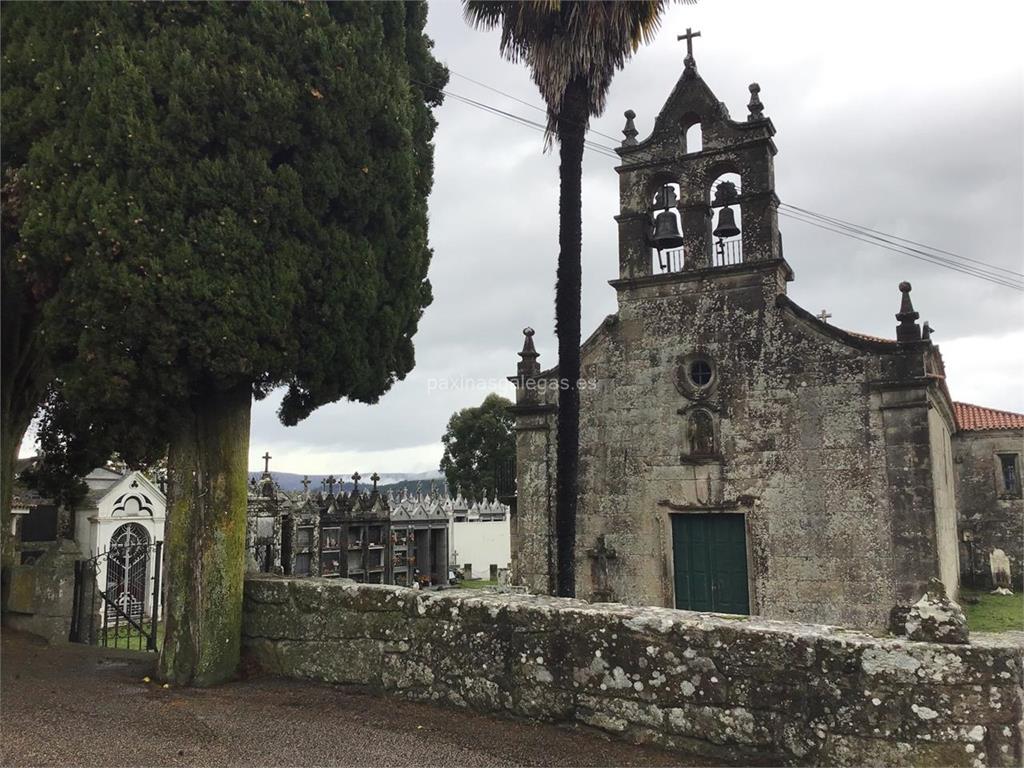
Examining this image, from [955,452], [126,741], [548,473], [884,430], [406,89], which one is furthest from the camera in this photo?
[955,452]

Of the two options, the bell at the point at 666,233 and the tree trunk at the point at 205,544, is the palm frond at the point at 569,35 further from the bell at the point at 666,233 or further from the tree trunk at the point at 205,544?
the tree trunk at the point at 205,544

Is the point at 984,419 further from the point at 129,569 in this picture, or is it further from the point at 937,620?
the point at 129,569

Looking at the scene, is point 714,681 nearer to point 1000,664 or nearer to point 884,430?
point 1000,664

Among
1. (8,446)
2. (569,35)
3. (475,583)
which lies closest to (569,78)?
(569,35)

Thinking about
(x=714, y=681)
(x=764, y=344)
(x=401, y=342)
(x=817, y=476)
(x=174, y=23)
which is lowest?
(x=714, y=681)

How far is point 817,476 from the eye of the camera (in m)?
11.7

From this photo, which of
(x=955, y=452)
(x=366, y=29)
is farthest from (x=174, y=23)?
(x=955, y=452)

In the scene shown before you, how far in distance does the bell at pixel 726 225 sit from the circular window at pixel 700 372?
2352mm

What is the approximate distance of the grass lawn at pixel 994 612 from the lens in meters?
13.2

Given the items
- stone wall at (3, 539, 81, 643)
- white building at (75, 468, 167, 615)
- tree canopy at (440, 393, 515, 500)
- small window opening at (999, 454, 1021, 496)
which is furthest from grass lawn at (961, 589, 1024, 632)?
tree canopy at (440, 393, 515, 500)

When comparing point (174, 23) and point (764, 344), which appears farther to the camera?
point (764, 344)

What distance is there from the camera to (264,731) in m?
5.27

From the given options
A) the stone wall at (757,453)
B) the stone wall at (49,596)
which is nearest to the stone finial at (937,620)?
the stone wall at (757,453)

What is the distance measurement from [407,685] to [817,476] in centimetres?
830
